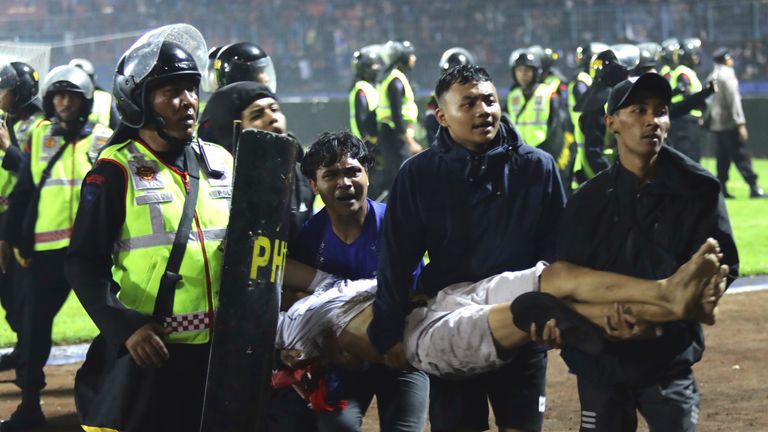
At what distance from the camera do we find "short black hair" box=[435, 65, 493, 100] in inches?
191

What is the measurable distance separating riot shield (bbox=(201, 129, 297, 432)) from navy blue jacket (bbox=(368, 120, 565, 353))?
549 mm

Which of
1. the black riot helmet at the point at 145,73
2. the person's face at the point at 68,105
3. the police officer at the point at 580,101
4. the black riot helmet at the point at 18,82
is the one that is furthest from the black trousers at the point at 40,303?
the police officer at the point at 580,101

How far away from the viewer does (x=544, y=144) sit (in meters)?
14.4

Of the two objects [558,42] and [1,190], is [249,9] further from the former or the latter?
[1,190]

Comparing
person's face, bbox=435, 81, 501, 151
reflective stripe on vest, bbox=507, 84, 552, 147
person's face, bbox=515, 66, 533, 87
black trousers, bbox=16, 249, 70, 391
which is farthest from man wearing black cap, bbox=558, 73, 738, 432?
person's face, bbox=515, 66, 533, 87

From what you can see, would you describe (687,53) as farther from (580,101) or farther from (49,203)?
(49,203)

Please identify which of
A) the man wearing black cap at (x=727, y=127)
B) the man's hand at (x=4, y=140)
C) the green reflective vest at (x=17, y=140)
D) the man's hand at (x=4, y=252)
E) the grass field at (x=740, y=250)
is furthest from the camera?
the man wearing black cap at (x=727, y=127)

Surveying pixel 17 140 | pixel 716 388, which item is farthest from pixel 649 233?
pixel 17 140

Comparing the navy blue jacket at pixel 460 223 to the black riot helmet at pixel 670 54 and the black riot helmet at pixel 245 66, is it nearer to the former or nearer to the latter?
the black riot helmet at pixel 245 66

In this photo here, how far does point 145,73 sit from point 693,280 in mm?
1945

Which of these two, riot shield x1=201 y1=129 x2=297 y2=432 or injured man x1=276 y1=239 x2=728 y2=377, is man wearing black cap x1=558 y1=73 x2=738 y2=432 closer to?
injured man x1=276 y1=239 x2=728 y2=377

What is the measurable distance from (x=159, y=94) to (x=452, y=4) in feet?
95.2

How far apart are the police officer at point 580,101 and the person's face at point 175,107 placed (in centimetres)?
794

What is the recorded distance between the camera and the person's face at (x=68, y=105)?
7.81m
